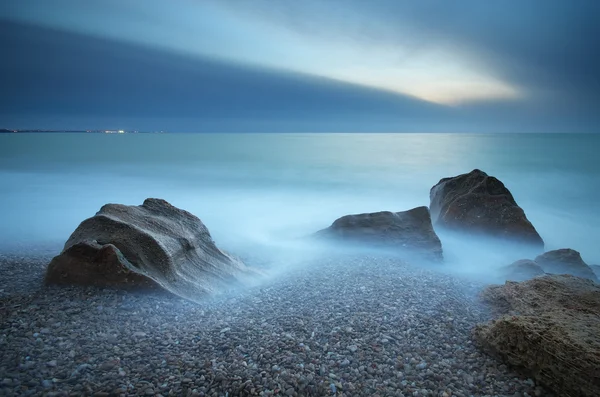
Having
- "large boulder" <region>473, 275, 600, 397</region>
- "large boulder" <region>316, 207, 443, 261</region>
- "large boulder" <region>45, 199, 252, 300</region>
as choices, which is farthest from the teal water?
"large boulder" <region>473, 275, 600, 397</region>

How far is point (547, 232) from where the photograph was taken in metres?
14.5

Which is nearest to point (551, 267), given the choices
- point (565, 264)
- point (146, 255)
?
point (565, 264)

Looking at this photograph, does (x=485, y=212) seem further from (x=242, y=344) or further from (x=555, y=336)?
(x=242, y=344)

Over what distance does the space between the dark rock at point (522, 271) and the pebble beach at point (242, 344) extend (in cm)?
252

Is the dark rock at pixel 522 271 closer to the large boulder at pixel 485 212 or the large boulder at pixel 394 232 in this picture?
the large boulder at pixel 394 232

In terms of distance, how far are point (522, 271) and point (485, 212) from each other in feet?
11.1

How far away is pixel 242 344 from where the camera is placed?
14.7 ft

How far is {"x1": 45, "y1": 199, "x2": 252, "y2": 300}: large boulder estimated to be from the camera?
536 centimetres

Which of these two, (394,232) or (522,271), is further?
(394,232)

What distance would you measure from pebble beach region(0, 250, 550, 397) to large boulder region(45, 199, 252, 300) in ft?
0.86

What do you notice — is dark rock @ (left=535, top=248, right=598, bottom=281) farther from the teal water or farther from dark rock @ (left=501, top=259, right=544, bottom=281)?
the teal water

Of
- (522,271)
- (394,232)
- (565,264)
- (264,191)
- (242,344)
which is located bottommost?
(242,344)

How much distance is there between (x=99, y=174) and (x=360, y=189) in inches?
749

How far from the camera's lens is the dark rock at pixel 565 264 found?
332 inches
